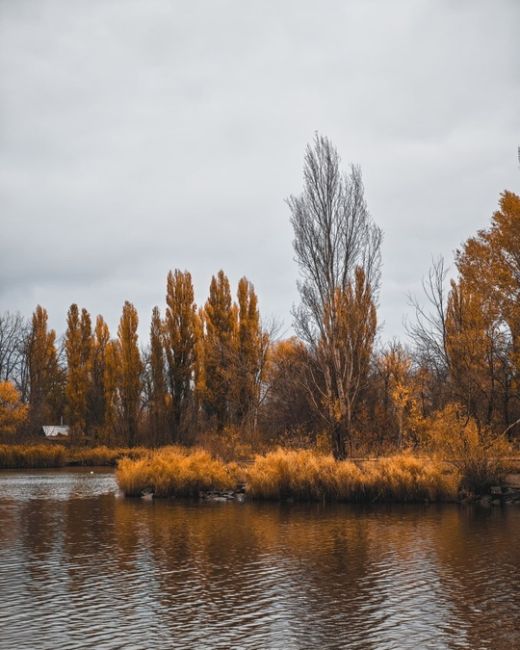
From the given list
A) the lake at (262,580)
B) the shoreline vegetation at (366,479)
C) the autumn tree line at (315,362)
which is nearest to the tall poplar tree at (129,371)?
the autumn tree line at (315,362)

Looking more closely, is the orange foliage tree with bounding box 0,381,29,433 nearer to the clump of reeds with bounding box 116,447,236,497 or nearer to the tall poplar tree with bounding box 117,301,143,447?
the tall poplar tree with bounding box 117,301,143,447

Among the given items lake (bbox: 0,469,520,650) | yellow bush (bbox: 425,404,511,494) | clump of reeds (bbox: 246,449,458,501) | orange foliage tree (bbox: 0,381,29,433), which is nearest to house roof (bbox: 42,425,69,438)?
orange foliage tree (bbox: 0,381,29,433)

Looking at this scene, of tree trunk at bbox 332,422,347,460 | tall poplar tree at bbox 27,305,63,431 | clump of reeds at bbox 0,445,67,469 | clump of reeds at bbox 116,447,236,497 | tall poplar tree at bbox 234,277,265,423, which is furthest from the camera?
tall poplar tree at bbox 27,305,63,431

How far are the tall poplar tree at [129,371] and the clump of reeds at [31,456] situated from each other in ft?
16.0

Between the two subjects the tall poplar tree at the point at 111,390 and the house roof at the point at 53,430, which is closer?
the tall poplar tree at the point at 111,390

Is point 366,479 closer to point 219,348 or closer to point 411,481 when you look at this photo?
point 411,481

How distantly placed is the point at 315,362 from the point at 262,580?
20211 mm

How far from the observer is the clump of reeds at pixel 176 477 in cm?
2030

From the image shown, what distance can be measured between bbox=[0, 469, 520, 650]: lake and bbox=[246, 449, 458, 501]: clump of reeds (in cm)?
150

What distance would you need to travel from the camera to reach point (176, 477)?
20281 mm

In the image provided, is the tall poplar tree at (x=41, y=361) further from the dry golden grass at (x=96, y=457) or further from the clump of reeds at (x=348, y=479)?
the clump of reeds at (x=348, y=479)

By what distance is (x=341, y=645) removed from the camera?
6.34 metres

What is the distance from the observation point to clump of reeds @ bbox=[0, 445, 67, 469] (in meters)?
36.9

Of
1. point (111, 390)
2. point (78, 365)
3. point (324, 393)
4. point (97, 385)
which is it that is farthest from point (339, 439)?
point (97, 385)
